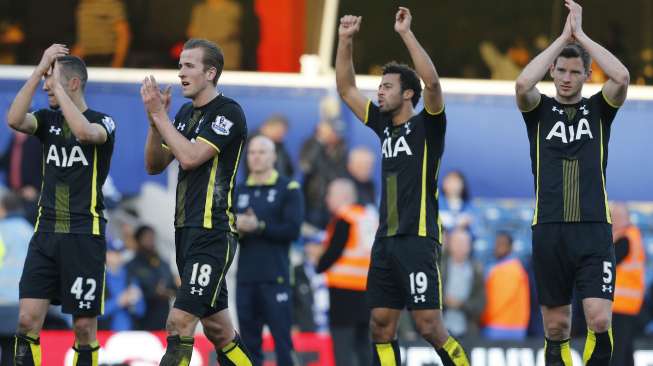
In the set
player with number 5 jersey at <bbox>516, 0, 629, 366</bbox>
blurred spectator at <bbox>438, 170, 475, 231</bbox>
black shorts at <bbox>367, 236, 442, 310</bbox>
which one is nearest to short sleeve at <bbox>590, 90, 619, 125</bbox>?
player with number 5 jersey at <bbox>516, 0, 629, 366</bbox>

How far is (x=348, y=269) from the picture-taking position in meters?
13.0

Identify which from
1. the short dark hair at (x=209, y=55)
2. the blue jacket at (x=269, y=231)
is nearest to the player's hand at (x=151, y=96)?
the short dark hair at (x=209, y=55)

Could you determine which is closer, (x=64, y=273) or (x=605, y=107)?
(x=605, y=107)

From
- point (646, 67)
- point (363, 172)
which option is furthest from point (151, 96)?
point (646, 67)

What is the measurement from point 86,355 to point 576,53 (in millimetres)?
3906

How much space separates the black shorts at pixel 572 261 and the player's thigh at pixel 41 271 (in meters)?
3.29

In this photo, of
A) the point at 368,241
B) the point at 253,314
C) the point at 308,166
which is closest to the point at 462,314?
the point at 368,241

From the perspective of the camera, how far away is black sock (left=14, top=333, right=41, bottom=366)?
8.18 m

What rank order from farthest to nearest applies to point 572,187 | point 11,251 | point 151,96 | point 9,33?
point 9,33 → point 11,251 → point 572,187 → point 151,96

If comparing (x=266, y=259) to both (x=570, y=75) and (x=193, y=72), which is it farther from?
(x=570, y=75)

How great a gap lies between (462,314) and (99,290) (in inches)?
236

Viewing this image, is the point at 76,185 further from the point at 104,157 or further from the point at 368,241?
the point at 368,241

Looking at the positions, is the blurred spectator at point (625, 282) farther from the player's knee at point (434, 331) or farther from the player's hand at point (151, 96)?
the player's hand at point (151, 96)

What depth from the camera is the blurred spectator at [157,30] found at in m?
14.3
